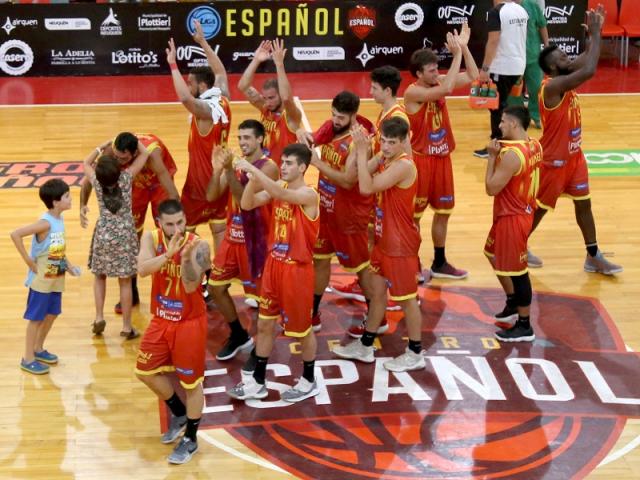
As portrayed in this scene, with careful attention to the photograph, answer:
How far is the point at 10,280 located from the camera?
9359 millimetres

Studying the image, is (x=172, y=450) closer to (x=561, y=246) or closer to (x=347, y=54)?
(x=561, y=246)

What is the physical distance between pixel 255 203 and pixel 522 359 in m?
2.43

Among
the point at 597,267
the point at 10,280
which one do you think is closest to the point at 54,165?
the point at 10,280

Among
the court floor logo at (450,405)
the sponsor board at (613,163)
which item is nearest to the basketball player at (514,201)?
the court floor logo at (450,405)

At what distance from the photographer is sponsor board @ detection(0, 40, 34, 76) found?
15487 mm

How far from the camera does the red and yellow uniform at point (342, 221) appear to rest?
8.12m

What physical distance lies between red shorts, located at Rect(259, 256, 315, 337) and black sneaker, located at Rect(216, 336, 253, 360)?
878 millimetres

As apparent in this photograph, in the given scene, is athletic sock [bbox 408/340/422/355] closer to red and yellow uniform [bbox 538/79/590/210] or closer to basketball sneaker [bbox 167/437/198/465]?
basketball sneaker [bbox 167/437/198/465]

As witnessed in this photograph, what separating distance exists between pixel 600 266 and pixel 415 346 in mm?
2641

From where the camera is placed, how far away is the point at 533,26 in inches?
542

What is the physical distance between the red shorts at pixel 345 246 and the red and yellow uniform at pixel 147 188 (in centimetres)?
134

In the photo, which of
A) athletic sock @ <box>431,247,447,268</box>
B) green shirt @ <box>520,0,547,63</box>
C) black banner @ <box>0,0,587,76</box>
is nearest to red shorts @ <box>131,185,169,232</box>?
athletic sock @ <box>431,247,447,268</box>

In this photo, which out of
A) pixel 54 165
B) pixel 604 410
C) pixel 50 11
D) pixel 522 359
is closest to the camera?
pixel 604 410

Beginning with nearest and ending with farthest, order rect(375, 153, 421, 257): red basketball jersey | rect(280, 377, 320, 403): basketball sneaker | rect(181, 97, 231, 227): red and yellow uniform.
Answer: rect(280, 377, 320, 403): basketball sneaker < rect(375, 153, 421, 257): red basketball jersey < rect(181, 97, 231, 227): red and yellow uniform
